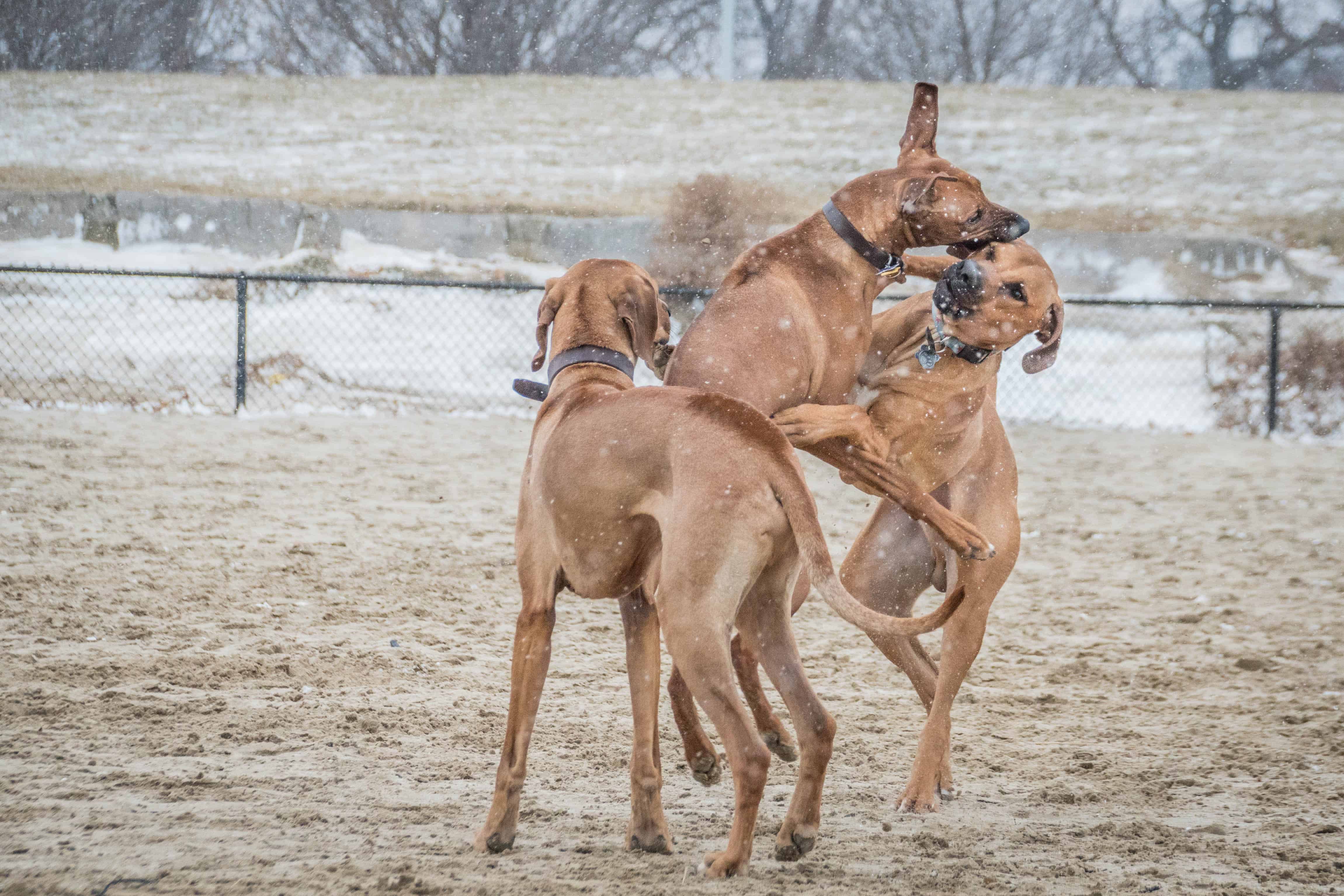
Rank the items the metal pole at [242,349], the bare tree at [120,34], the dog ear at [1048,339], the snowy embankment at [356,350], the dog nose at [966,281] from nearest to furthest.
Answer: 1. the dog nose at [966,281]
2. the dog ear at [1048,339]
3. the metal pole at [242,349]
4. the snowy embankment at [356,350]
5. the bare tree at [120,34]

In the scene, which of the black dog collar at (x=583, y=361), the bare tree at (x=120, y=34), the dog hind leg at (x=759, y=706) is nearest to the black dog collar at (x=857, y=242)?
the black dog collar at (x=583, y=361)

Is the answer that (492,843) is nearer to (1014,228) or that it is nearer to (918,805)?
(918,805)

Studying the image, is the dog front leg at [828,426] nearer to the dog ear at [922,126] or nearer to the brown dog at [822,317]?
the brown dog at [822,317]

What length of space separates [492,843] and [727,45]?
21.3 meters

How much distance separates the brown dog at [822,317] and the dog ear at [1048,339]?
11.2 inches

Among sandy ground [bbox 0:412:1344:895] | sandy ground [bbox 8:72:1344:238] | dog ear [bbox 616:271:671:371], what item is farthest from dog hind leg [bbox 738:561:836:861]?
sandy ground [bbox 8:72:1344:238]

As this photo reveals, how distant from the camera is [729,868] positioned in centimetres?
288

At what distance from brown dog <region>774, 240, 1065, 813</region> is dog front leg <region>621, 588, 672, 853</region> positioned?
1.74 feet

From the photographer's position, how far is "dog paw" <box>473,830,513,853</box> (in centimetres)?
304

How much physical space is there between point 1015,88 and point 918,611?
18.7 meters

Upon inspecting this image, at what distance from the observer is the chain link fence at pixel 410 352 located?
485 inches

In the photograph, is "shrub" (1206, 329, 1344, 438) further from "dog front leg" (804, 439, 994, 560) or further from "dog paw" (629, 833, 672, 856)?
"dog paw" (629, 833, 672, 856)

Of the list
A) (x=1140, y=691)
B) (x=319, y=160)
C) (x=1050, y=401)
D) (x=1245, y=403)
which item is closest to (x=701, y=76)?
(x=319, y=160)

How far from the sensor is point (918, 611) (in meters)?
6.35
